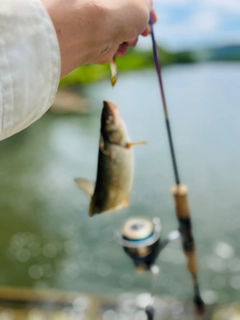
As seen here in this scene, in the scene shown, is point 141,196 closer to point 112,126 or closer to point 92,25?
point 112,126

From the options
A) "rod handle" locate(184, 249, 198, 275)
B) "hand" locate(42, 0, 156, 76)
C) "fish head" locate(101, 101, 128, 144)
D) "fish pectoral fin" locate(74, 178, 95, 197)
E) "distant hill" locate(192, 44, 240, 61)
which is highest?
"distant hill" locate(192, 44, 240, 61)

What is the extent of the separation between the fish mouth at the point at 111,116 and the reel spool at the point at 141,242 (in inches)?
12.9

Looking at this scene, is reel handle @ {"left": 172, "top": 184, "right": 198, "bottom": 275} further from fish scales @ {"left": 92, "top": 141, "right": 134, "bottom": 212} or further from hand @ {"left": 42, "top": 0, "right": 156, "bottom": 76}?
hand @ {"left": 42, "top": 0, "right": 156, "bottom": 76}

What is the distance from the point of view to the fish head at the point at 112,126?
776mm

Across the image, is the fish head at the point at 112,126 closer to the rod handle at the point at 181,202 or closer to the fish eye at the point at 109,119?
the fish eye at the point at 109,119

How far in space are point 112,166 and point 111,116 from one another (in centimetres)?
9

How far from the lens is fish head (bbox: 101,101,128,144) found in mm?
776

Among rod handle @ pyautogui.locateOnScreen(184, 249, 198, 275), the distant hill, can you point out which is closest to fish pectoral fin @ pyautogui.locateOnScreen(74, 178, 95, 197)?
rod handle @ pyautogui.locateOnScreen(184, 249, 198, 275)

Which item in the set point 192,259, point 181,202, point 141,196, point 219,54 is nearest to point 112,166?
point 181,202

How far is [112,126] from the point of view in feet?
2.57

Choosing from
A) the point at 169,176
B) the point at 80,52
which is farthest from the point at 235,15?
the point at 80,52

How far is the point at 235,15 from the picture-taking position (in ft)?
8.03

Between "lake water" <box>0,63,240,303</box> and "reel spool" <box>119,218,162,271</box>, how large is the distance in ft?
4.42

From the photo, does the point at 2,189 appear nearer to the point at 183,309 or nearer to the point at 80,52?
the point at 183,309
